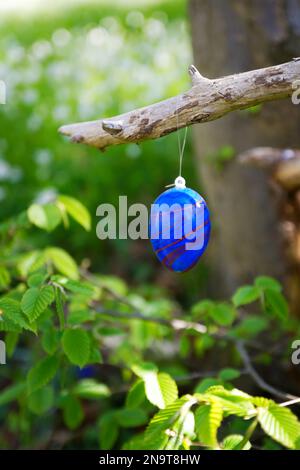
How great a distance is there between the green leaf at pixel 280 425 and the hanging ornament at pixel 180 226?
43cm

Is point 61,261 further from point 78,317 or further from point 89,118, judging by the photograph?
point 89,118

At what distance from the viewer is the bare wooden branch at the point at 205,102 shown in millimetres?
1330

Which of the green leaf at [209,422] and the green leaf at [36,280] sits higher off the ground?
the green leaf at [36,280]

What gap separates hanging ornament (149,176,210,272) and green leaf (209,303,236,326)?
0.48 m

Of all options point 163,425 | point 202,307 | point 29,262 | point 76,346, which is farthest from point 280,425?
point 29,262

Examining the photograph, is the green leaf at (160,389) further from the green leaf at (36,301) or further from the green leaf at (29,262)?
the green leaf at (29,262)

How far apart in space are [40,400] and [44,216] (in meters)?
Answer: 0.66

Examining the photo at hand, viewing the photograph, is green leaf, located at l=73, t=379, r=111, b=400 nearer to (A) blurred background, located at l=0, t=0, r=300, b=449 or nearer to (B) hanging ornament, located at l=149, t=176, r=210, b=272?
(A) blurred background, located at l=0, t=0, r=300, b=449

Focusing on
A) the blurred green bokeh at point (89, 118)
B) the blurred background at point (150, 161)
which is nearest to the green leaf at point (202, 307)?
the blurred background at point (150, 161)

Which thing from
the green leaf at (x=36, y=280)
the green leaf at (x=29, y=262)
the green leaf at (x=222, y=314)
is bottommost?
the green leaf at (x=222, y=314)

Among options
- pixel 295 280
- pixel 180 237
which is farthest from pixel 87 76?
pixel 180 237

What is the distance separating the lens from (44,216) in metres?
1.97

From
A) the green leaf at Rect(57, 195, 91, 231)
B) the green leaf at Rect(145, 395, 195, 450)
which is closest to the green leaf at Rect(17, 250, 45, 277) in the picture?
the green leaf at Rect(57, 195, 91, 231)

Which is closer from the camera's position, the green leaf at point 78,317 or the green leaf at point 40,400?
the green leaf at point 78,317
